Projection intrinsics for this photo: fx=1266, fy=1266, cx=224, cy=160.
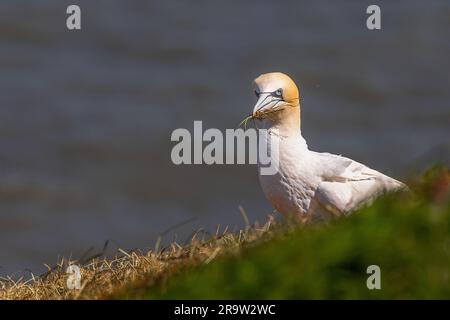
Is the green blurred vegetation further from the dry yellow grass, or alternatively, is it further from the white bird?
the white bird

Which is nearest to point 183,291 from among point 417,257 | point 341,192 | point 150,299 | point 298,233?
point 150,299

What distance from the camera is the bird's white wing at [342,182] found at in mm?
9914

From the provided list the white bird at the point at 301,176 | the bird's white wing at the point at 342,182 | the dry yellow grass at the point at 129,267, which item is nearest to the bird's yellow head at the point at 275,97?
the white bird at the point at 301,176

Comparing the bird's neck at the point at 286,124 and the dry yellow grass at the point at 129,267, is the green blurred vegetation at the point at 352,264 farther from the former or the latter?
the bird's neck at the point at 286,124

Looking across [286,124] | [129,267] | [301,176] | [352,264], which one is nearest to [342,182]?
[301,176]

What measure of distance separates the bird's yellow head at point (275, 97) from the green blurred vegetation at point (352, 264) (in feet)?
12.0

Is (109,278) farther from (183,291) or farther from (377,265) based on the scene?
(377,265)

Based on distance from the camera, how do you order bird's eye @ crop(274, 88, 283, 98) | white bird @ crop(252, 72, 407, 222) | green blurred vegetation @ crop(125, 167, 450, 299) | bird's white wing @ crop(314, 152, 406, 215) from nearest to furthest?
green blurred vegetation @ crop(125, 167, 450, 299) → bird's white wing @ crop(314, 152, 406, 215) → white bird @ crop(252, 72, 407, 222) → bird's eye @ crop(274, 88, 283, 98)

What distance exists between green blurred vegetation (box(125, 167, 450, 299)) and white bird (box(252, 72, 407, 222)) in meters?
2.79

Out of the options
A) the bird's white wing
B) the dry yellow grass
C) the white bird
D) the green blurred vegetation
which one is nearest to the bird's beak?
the white bird

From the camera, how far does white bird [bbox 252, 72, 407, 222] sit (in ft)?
32.9

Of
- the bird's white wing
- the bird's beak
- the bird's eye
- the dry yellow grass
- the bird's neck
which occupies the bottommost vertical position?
the dry yellow grass

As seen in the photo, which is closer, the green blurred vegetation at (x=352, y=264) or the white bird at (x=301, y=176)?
the green blurred vegetation at (x=352, y=264)
